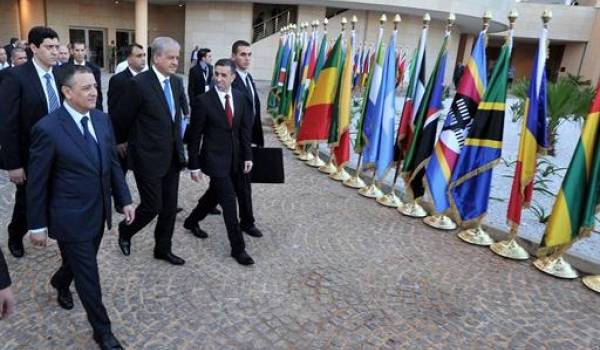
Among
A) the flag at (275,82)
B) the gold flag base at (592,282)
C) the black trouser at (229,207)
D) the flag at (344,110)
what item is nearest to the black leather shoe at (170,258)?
the black trouser at (229,207)

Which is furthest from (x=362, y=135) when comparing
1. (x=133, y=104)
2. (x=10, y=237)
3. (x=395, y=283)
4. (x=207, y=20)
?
(x=207, y=20)

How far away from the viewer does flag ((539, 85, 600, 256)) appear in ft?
13.3

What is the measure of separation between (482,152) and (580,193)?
103cm

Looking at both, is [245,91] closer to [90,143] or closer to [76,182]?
[90,143]

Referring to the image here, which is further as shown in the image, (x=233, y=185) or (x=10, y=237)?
(x=233, y=185)

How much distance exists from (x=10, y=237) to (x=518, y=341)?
425 cm

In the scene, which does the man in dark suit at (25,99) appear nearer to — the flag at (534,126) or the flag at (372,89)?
the flag at (372,89)

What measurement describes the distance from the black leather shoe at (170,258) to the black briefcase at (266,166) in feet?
3.82

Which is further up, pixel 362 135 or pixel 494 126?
pixel 494 126

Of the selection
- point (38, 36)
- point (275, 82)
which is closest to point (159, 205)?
point (38, 36)

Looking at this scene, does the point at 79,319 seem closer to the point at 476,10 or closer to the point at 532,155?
the point at 532,155

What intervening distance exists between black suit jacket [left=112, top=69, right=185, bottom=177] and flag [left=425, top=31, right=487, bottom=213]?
3078 millimetres

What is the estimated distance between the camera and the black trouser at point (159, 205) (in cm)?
361

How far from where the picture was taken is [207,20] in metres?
25.9
